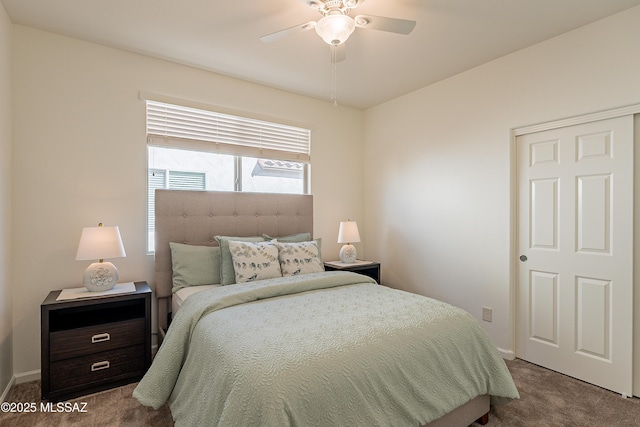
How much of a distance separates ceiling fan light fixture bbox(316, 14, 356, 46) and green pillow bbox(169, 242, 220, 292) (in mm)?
1918

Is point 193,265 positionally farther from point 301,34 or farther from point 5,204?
point 301,34

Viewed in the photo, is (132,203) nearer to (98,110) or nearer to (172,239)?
(172,239)

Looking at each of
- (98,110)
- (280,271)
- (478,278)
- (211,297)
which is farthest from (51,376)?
(478,278)

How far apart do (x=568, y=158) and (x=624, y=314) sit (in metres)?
1.16

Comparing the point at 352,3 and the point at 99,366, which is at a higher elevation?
the point at 352,3

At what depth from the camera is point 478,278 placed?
2.99 m

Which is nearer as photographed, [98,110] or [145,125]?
[98,110]

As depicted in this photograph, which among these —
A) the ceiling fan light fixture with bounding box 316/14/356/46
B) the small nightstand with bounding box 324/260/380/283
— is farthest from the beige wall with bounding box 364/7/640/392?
the ceiling fan light fixture with bounding box 316/14/356/46

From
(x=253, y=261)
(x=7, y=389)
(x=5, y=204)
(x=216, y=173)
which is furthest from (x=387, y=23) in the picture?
(x=7, y=389)

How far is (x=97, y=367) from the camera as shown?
7.32 feet

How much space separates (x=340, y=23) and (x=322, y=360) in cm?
176

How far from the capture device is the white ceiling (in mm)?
2092

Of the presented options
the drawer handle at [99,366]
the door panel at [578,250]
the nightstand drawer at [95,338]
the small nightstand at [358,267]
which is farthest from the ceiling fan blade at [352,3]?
the drawer handle at [99,366]

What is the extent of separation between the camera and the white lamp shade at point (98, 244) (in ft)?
7.41
